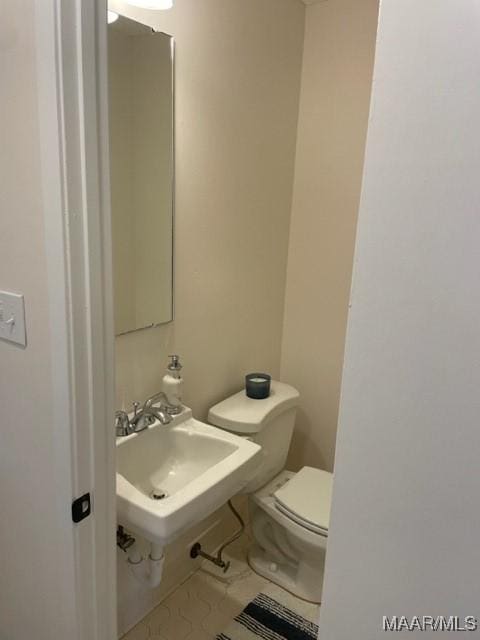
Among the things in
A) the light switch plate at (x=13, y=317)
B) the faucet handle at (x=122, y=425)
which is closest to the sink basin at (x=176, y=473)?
the faucet handle at (x=122, y=425)

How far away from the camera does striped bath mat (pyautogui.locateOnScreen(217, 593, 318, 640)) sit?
→ 165cm

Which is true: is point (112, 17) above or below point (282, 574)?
above

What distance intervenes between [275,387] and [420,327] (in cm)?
160

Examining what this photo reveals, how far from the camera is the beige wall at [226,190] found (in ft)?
5.04

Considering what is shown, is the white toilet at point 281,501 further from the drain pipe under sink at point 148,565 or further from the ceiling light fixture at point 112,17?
the ceiling light fixture at point 112,17

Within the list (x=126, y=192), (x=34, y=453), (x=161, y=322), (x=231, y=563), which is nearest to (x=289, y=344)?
(x=161, y=322)

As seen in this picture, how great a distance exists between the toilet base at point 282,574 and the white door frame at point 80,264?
105 cm

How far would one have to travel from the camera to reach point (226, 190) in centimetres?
177

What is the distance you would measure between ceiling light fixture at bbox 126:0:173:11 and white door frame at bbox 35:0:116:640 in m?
0.63

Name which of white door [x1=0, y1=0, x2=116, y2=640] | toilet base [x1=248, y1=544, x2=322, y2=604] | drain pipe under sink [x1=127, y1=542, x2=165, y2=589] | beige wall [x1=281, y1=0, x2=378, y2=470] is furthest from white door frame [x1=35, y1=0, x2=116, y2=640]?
beige wall [x1=281, y1=0, x2=378, y2=470]

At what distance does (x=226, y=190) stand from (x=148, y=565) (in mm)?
1400

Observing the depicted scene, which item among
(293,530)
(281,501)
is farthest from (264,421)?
(293,530)

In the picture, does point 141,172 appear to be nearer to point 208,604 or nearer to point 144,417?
point 144,417

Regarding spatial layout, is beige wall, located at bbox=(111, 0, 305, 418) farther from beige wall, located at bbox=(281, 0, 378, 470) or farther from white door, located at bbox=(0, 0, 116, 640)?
white door, located at bbox=(0, 0, 116, 640)
